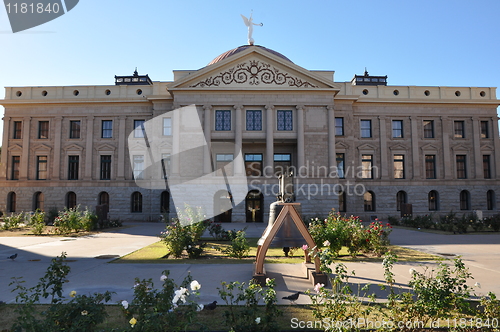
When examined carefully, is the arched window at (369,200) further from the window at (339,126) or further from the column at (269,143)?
the column at (269,143)

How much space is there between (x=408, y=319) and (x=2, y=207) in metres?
42.0

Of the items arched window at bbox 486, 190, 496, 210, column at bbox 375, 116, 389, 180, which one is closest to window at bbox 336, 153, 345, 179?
column at bbox 375, 116, 389, 180

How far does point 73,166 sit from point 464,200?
→ 4360 centimetres

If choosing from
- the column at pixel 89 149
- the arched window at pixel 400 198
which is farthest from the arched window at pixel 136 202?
the arched window at pixel 400 198

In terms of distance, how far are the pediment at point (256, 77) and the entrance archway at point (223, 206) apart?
34.5 feet

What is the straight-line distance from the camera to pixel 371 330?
17.7 ft

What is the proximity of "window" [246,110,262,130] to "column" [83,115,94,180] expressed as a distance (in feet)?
57.4

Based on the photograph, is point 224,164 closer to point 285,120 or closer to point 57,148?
point 285,120

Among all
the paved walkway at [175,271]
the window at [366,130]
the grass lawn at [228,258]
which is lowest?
the grass lawn at [228,258]

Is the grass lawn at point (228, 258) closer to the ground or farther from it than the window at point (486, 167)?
closer to the ground

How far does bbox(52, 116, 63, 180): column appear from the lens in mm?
35875

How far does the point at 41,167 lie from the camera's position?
3662 centimetres

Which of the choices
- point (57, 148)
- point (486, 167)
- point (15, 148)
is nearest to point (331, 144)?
point (486, 167)

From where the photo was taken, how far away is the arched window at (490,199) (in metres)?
36.5
